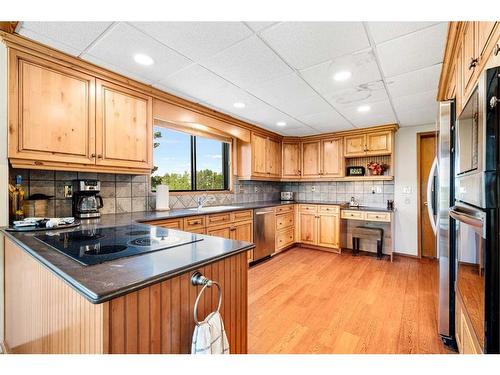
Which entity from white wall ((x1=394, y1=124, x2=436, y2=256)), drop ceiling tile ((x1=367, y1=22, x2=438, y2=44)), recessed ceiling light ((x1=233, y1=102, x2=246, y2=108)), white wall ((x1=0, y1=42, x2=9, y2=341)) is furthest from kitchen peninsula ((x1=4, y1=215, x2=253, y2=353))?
white wall ((x1=394, y1=124, x2=436, y2=256))

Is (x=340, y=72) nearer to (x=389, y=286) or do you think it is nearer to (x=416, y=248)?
(x=389, y=286)

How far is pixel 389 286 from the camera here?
2.89 metres

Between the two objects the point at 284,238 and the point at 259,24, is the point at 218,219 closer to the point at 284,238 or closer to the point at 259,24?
the point at 284,238

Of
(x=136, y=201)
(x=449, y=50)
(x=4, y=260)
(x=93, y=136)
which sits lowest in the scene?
(x=4, y=260)

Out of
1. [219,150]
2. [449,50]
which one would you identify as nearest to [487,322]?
[449,50]

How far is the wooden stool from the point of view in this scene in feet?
13.3

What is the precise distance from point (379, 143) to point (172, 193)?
11.4 ft

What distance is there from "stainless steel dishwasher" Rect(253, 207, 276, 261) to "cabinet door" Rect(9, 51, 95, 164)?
7.65 ft

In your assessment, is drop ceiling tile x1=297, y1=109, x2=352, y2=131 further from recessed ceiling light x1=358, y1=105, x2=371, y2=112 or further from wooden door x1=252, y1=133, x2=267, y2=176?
wooden door x1=252, y1=133, x2=267, y2=176

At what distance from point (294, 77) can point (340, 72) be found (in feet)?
1.35

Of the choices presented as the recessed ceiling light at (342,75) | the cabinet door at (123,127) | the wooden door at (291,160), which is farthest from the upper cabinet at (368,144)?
the cabinet door at (123,127)

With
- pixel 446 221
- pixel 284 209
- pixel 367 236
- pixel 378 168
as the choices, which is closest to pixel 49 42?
pixel 446 221

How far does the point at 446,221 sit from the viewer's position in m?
1.80

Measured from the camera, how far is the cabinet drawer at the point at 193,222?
263cm
